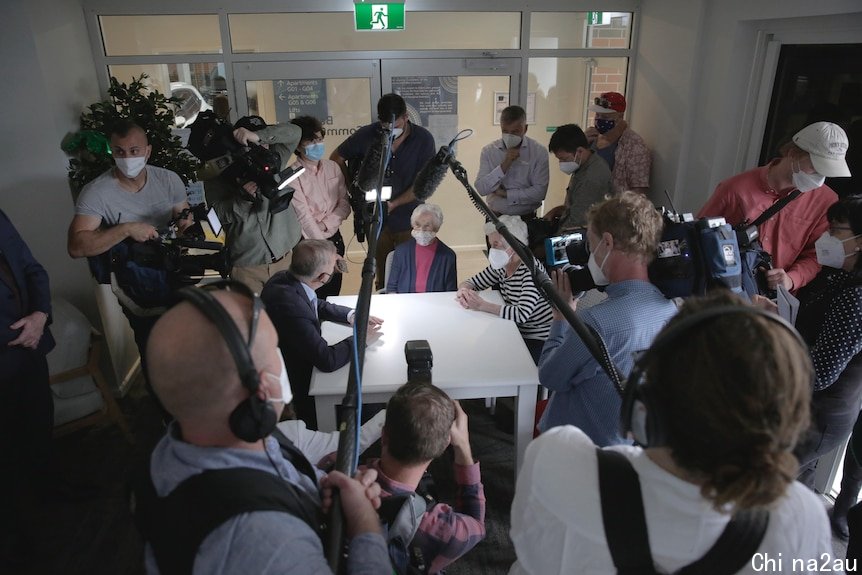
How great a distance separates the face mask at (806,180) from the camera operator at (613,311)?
123cm

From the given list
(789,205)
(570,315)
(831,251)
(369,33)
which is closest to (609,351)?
(570,315)

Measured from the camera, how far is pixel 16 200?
9.11ft

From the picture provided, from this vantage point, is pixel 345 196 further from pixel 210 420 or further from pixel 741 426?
pixel 741 426

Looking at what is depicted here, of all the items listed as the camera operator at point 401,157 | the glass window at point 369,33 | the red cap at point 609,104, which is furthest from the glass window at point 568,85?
the camera operator at point 401,157

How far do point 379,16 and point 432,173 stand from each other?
10.3ft

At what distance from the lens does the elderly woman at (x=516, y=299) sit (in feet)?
8.64

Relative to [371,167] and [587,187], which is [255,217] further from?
[587,187]

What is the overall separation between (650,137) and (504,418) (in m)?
2.66

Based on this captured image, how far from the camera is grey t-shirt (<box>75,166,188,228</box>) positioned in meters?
2.51

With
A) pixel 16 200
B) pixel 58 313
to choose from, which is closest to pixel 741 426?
pixel 58 313

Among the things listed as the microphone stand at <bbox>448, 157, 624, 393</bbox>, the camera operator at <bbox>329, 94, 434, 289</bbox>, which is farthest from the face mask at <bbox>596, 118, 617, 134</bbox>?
the microphone stand at <bbox>448, 157, 624, 393</bbox>

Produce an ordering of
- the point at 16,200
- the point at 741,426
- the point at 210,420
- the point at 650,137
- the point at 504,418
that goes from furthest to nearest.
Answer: the point at 650,137 → the point at 504,418 → the point at 16,200 → the point at 210,420 → the point at 741,426

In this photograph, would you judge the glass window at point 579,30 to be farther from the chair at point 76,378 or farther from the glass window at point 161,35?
the chair at point 76,378
